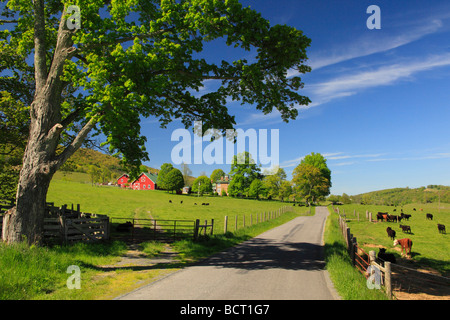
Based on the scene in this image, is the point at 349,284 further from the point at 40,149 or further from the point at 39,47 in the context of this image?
the point at 39,47

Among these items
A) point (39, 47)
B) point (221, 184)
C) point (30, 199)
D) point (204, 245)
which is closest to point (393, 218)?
point (204, 245)

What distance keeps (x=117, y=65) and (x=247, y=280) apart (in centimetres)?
1008

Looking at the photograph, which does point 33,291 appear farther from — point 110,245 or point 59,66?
point 59,66

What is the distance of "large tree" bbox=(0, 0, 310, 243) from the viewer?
35.5ft

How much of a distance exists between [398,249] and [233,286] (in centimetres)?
1637

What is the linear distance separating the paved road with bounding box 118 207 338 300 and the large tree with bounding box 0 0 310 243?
19.3ft

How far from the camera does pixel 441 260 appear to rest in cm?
1655

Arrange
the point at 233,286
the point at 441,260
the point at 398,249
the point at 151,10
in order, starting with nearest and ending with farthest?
the point at 233,286
the point at 151,10
the point at 441,260
the point at 398,249

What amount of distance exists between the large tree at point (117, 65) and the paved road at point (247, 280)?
5893mm

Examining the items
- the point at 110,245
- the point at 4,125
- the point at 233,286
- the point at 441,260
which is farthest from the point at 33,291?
the point at 441,260

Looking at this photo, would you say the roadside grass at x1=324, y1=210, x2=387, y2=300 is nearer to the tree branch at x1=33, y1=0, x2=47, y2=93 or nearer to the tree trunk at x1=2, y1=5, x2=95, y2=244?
the tree trunk at x1=2, y1=5, x2=95, y2=244

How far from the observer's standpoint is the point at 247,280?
9578mm

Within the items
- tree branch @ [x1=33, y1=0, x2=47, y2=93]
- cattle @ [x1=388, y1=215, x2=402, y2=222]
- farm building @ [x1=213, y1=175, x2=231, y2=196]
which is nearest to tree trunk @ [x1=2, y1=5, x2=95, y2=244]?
tree branch @ [x1=33, y1=0, x2=47, y2=93]

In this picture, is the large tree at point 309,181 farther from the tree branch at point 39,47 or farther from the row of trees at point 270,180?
the tree branch at point 39,47
